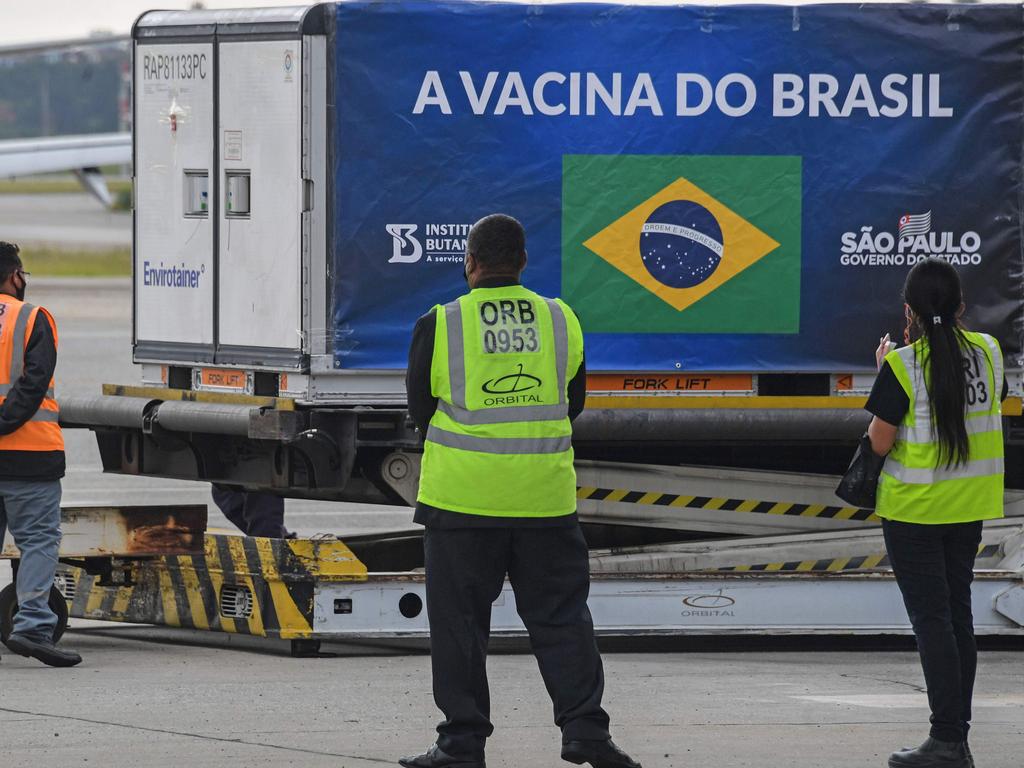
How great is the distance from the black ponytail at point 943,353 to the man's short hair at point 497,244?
4.54ft

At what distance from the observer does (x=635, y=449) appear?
9461 mm

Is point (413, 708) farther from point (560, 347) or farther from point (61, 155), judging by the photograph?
point (61, 155)

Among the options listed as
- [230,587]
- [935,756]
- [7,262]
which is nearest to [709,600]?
[230,587]

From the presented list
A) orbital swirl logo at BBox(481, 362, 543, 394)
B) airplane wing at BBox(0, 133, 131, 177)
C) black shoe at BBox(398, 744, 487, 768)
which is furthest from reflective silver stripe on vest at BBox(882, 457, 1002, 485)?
airplane wing at BBox(0, 133, 131, 177)

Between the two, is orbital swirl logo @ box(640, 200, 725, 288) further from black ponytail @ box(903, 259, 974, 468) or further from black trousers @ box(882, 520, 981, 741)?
black trousers @ box(882, 520, 981, 741)

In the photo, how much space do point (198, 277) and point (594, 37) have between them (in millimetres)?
2275

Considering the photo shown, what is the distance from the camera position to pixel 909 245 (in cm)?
909

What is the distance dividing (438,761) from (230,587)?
2.87 m

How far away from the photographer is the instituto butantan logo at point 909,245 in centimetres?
Answer: 906

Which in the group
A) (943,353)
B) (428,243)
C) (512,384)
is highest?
(428,243)

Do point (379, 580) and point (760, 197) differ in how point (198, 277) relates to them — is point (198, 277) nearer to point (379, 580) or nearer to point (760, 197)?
point (379, 580)

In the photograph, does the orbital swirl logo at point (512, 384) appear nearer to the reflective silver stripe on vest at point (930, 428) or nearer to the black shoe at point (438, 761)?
the black shoe at point (438, 761)

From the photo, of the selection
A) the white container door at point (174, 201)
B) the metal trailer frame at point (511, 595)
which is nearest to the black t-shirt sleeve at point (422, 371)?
the metal trailer frame at point (511, 595)

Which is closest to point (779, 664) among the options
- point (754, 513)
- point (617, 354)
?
point (754, 513)
